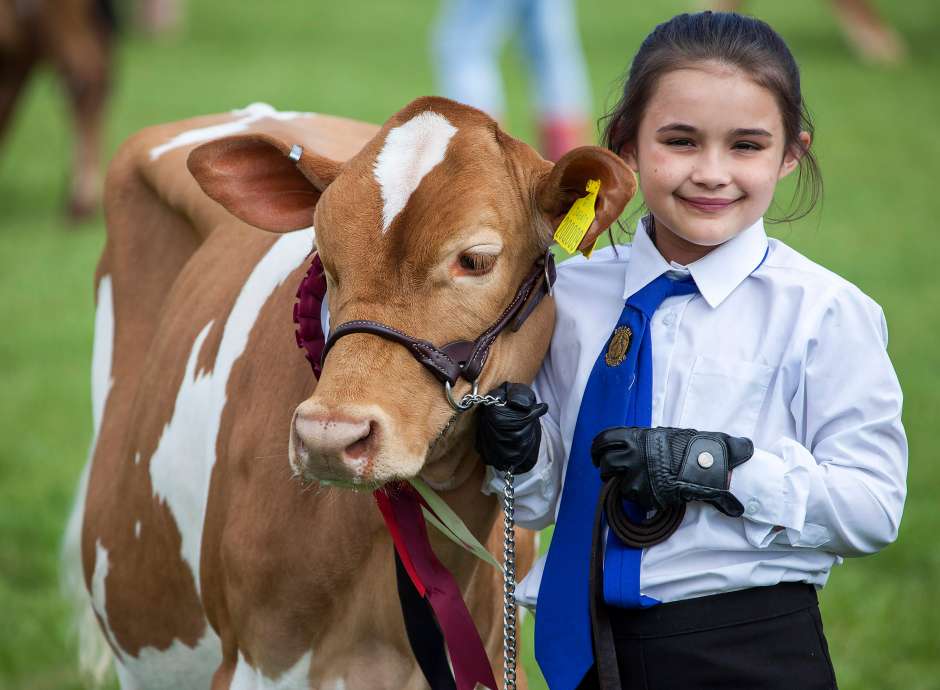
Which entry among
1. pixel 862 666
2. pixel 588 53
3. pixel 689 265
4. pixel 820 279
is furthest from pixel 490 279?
pixel 588 53

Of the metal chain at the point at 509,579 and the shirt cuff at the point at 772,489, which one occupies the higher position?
the shirt cuff at the point at 772,489

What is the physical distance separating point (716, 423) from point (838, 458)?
0.20 meters

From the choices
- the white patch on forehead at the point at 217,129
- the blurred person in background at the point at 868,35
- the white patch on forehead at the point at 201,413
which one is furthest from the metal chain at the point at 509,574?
the blurred person in background at the point at 868,35

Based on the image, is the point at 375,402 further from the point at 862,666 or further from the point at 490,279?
the point at 862,666

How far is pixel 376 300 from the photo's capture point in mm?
1994

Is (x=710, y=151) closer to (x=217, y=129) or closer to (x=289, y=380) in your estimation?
(x=289, y=380)

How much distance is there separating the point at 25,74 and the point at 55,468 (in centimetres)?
473

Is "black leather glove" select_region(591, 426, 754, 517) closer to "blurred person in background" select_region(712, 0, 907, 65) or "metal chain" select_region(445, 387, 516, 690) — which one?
"metal chain" select_region(445, 387, 516, 690)

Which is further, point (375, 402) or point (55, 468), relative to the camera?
point (55, 468)

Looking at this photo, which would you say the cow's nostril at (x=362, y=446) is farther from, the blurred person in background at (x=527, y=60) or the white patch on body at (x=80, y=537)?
the blurred person in background at (x=527, y=60)

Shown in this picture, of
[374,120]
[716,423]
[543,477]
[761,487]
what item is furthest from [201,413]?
[374,120]

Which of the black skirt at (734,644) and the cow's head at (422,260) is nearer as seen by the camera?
the cow's head at (422,260)

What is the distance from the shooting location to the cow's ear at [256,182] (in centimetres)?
235

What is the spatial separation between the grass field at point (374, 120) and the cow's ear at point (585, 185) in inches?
19.7
